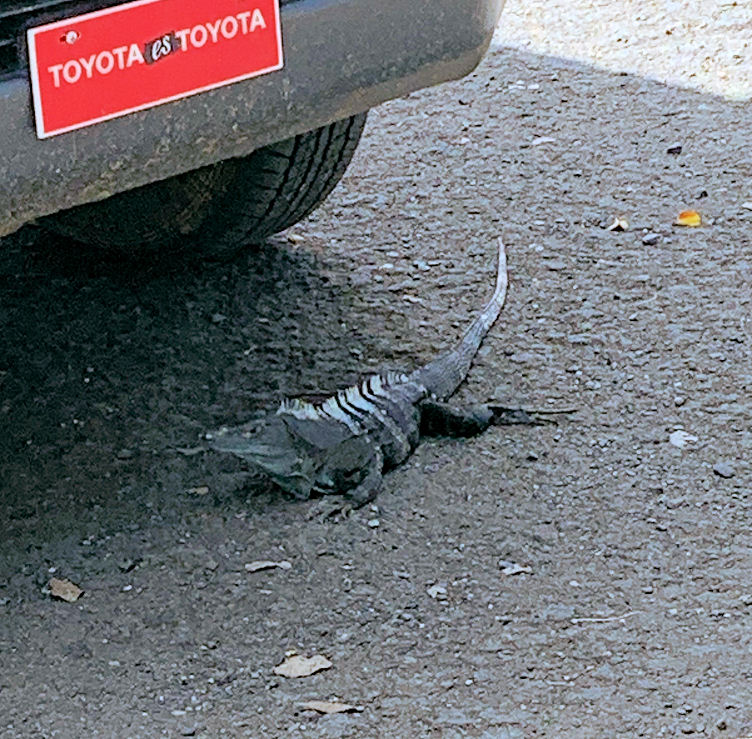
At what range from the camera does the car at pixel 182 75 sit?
2.67 meters

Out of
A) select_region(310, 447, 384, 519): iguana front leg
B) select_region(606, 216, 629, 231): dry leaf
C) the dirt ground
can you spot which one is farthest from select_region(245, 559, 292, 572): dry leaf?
select_region(606, 216, 629, 231): dry leaf

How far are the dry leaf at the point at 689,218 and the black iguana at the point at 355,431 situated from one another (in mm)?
1221

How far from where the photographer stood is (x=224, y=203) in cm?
409

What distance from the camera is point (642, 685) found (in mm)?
2891

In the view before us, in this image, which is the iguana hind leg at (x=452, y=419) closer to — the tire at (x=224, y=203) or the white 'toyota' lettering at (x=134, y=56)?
the tire at (x=224, y=203)

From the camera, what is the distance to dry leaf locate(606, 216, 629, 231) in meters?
4.82

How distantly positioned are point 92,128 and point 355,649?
1.09 m

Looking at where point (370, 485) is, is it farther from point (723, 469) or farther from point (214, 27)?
point (214, 27)

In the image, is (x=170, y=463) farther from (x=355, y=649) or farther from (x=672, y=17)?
(x=672, y=17)

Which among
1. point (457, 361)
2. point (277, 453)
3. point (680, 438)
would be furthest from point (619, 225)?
point (277, 453)

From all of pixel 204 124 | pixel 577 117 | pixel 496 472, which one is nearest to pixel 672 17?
pixel 577 117

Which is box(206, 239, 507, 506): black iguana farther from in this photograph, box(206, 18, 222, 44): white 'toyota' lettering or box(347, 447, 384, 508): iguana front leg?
box(206, 18, 222, 44): white 'toyota' lettering

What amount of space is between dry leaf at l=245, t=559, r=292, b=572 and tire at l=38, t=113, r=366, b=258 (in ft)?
3.48

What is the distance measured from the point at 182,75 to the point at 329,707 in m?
1.16
